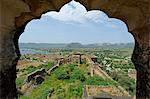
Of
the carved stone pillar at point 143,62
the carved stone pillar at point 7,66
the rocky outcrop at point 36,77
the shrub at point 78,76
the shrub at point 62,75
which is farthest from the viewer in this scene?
the shrub at point 62,75

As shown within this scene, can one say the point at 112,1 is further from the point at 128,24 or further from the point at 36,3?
the point at 36,3

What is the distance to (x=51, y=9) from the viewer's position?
194 inches

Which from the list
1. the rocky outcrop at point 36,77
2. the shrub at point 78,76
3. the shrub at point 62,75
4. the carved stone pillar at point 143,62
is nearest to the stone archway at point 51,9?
the carved stone pillar at point 143,62

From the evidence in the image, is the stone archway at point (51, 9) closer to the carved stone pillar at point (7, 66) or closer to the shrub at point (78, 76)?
the carved stone pillar at point (7, 66)

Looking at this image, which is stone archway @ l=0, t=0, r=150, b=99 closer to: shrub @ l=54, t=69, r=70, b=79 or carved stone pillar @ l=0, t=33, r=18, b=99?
carved stone pillar @ l=0, t=33, r=18, b=99

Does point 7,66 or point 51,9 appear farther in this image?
point 51,9

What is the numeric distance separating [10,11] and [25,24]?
0.43m

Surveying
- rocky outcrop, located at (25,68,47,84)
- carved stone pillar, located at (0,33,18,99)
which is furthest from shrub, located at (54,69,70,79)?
carved stone pillar, located at (0,33,18,99)

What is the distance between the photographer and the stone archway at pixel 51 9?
457cm

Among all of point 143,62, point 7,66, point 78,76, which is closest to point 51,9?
point 7,66

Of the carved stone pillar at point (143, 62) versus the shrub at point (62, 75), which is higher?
the carved stone pillar at point (143, 62)

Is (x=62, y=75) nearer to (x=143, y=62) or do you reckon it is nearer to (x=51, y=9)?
(x=51, y=9)

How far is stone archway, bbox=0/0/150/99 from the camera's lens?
15.0 ft

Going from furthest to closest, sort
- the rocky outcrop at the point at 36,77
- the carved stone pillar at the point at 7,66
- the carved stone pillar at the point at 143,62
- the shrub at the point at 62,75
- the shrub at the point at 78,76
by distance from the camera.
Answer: the shrub at the point at 62,75, the shrub at the point at 78,76, the rocky outcrop at the point at 36,77, the carved stone pillar at the point at 143,62, the carved stone pillar at the point at 7,66
